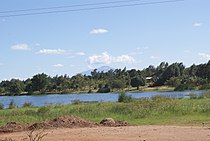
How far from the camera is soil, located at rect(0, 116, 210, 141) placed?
69.7 ft

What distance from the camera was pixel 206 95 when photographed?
55969 mm

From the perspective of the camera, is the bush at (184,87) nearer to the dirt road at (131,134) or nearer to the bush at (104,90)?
the bush at (104,90)

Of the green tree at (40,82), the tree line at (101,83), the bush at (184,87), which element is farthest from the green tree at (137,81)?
the bush at (184,87)

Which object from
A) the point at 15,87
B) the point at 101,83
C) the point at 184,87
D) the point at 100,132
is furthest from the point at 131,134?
the point at 101,83

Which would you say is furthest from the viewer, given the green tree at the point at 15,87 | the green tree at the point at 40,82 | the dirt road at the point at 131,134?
the green tree at the point at 15,87

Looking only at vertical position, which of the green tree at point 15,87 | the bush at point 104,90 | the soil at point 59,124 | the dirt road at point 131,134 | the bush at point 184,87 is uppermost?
the green tree at point 15,87

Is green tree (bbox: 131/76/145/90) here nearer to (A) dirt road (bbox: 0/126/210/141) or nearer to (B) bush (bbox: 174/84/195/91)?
(B) bush (bbox: 174/84/195/91)

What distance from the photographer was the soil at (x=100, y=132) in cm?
2123

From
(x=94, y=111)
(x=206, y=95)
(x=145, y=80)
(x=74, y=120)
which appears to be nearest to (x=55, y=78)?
(x=145, y=80)

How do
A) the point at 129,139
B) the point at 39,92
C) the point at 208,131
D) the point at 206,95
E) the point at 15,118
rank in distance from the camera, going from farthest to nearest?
the point at 39,92, the point at 206,95, the point at 15,118, the point at 208,131, the point at 129,139

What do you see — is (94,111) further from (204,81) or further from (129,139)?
(204,81)

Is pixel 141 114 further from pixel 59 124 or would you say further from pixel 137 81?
pixel 137 81

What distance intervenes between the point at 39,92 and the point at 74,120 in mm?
104613

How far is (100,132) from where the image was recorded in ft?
78.8
